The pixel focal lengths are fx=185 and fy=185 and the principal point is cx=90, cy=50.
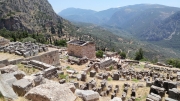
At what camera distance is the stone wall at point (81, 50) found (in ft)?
100

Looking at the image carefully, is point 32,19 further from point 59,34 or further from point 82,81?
point 82,81

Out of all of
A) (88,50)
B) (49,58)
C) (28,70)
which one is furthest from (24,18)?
(28,70)

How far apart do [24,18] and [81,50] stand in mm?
87126

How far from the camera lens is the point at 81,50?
1198 inches

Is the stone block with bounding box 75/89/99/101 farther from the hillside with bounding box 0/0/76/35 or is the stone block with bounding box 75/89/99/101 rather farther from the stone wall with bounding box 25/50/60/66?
the hillside with bounding box 0/0/76/35

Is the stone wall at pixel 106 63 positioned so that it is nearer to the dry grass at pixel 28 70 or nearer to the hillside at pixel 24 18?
the dry grass at pixel 28 70

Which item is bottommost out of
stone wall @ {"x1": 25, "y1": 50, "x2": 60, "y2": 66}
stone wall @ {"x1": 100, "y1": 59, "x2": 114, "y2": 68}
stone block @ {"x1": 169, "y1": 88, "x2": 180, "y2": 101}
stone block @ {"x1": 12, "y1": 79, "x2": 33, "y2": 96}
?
stone wall @ {"x1": 100, "y1": 59, "x2": 114, "y2": 68}

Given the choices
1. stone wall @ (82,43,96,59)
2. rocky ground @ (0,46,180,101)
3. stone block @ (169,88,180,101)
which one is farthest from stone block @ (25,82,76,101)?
stone wall @ (82,43,96,59)

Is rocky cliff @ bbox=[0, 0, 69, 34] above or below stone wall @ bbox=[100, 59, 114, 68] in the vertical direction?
above

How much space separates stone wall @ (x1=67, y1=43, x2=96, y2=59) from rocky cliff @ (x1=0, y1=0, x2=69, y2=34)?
246 feet

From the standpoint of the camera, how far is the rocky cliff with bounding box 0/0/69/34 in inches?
3824

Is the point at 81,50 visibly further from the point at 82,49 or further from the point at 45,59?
the point at 45,59

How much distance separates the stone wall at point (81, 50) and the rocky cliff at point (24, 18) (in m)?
75.1

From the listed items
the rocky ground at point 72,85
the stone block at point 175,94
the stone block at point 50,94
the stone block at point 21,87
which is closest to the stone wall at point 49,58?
the rocky ground at point 72,85
